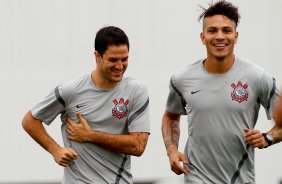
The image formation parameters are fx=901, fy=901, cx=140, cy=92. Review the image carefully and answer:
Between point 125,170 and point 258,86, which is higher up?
point 258,86

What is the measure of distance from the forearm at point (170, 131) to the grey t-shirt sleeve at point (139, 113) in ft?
0.93

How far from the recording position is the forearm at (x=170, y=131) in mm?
7137

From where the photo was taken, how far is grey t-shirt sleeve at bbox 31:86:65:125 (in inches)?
272

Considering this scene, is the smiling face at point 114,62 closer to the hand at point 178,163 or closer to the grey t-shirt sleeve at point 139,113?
the grey t-shirt sleeve at point 139,113

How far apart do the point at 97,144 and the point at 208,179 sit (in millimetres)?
876

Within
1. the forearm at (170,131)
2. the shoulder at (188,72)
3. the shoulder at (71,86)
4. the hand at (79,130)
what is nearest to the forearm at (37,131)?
the hand at (79,130)

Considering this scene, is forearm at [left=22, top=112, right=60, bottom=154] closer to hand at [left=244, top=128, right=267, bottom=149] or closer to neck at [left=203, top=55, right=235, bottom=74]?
neck at [left=203, top=55, right=235, bottom=74]

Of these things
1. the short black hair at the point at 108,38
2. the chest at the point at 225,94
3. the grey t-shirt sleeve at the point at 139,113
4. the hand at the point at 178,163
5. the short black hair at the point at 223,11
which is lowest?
the hand at the point at 178,163

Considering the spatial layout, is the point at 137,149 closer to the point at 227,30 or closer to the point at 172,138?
the point at 172,138

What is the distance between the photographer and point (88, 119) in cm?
689

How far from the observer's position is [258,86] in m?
6.71

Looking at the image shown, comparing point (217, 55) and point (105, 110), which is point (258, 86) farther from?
point (105, 110)

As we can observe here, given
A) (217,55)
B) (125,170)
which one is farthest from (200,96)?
(125,170)

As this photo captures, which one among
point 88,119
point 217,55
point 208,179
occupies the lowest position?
point 208,179
